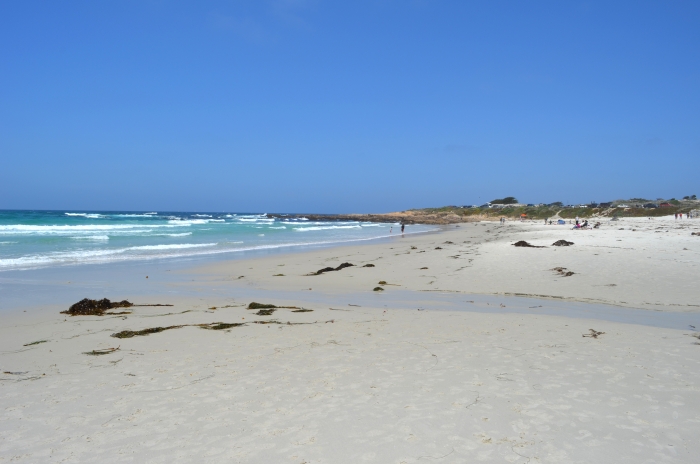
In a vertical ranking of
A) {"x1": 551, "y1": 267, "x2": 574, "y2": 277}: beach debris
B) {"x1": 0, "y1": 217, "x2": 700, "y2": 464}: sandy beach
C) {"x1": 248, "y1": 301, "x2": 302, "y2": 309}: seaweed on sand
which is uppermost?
{"x1": 551, "y1": 267, "x2": 574, "y2": 277}: beach debris

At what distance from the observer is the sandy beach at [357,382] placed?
11.8ft

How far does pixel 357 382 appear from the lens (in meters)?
4.89

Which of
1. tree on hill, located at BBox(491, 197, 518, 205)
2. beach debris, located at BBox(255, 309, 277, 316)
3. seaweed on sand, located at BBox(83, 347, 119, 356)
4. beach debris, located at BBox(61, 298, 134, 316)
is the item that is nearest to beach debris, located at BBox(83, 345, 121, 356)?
seaweed on sand, located at BBox(83, 347, 119, 356)

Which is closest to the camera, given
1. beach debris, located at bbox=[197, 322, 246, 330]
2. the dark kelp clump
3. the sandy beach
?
the sandy beach

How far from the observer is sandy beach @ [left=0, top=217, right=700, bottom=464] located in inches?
141

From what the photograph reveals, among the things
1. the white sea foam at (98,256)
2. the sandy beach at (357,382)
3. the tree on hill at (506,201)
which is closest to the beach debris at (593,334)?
the sandy beach at (357,382)

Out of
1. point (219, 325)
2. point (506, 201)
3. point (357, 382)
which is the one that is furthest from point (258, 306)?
point (506, 201)

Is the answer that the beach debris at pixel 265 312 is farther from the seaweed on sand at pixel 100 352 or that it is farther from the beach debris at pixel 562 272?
the beach debris at pixel 562 272

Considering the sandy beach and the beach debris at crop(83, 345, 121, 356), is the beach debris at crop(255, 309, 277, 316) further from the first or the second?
the beach debris at crop(83, 345, 121, 356)

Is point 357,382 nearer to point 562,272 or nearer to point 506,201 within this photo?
point 562,272

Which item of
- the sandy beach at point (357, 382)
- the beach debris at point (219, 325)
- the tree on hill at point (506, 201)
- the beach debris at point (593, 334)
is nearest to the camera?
the sandy beach at point (357, 382)

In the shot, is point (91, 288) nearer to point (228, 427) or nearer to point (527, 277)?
point (228, 427)

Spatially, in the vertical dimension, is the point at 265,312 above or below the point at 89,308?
below

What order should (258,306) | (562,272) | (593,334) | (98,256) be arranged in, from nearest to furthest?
Answer: (593,334) → (258,306) → (562,272) → (98,256)
